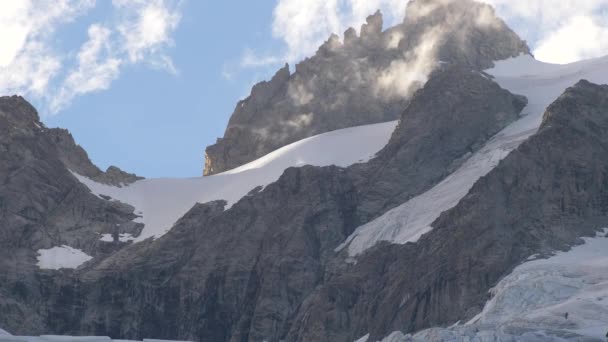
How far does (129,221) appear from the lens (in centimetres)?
18588

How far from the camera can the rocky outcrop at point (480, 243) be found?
14912 cm

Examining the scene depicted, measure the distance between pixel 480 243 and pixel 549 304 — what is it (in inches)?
740

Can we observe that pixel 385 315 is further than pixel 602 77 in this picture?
No

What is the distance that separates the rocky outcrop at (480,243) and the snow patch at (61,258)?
1101 inches

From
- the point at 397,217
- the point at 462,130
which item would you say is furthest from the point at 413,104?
the point at 397,217

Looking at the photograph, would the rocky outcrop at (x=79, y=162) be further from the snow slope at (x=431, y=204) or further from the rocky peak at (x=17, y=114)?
the snow slope at (x=431, y=204)

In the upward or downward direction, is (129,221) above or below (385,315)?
above

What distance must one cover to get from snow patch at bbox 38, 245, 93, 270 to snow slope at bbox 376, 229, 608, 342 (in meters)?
46.4

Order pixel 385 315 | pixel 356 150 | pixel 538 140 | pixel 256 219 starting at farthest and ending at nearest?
pixel 356 150, pixel 256 219, pixel 538 140, pixel 385 315

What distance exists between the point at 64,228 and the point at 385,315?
4370 centimetres

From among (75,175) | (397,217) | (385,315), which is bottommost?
(385,315)

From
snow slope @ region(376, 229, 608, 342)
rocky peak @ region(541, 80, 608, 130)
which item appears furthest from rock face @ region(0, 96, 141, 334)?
rocky peak @ region(541, 80, 608, 130)

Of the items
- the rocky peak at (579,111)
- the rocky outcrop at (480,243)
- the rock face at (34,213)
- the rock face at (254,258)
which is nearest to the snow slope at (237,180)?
the rock face at (34,213)

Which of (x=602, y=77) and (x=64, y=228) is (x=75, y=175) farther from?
(x=602, y=77)
